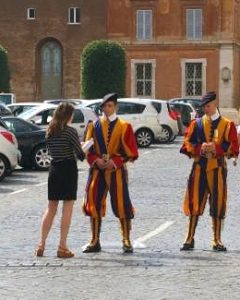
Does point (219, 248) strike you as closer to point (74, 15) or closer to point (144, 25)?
point (144, 25)

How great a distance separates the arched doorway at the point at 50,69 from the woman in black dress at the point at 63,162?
59.9 m

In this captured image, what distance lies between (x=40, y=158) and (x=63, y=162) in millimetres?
13564

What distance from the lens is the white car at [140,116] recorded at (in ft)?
114

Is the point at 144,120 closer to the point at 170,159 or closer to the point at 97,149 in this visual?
the point at 170,159

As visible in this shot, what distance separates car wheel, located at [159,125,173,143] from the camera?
36.7m

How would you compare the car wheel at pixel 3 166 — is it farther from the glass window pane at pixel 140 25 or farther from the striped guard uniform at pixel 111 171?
the glass window pane at pixel 140 25

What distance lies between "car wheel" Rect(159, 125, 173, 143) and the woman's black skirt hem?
2523 centimetres

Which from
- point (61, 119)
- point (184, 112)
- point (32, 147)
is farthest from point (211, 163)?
point (184, 112)

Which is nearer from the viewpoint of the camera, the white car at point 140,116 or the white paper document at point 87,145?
the white paper document at point 87,145

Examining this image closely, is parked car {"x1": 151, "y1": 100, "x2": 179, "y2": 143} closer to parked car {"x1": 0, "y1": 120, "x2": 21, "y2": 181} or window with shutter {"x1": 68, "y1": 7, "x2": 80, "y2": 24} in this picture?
parked car {"x1": 0, "y1": 120, "x2": 21, "y2": 181}

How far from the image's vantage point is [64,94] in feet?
235

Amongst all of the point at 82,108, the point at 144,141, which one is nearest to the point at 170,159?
the point at 82,108

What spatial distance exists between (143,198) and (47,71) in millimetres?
54365

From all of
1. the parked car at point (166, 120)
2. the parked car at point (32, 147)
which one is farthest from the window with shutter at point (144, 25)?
the parked car at point (32, 147)
